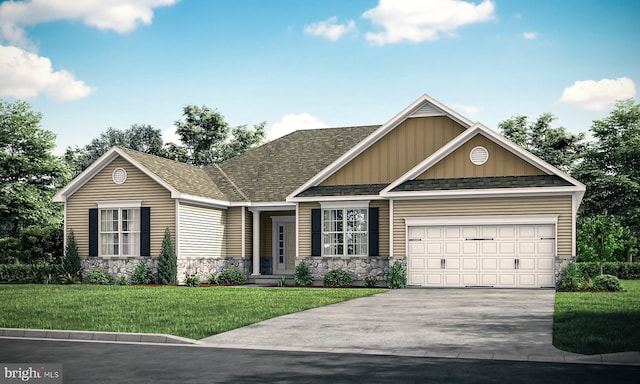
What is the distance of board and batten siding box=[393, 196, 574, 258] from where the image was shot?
26219 mm

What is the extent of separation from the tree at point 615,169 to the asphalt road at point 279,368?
123 feet

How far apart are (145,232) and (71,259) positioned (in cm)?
338

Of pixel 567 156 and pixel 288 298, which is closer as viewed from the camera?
pixel 288 298

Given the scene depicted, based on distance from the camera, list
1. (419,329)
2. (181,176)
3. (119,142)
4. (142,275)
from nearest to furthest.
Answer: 1. (419,329)
2. (142,275)
3. (181,176)
4. (119,142)

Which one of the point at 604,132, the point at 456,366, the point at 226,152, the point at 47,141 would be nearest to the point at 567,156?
the point at 604,132

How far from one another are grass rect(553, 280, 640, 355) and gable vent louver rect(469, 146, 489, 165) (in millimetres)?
6438

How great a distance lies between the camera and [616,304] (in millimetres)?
19391

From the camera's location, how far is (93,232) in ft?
102

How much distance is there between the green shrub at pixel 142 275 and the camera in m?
29.9

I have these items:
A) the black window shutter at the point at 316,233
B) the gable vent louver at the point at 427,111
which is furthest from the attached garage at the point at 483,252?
the gable vent louver at the point at 427,111

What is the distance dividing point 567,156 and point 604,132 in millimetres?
4262

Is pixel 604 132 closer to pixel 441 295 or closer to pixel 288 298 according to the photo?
pixel 441 295

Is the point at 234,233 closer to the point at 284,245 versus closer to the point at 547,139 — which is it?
the point at 284,245

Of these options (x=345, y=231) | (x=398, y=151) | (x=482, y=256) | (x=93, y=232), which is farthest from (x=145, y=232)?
(x=482, y=256)
